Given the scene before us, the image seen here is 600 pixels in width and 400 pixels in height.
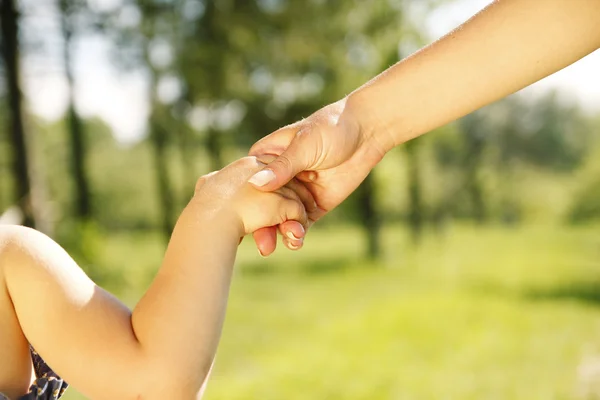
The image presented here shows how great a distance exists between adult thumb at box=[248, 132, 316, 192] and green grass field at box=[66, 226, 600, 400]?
444 cm

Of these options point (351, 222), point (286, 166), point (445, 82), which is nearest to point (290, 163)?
point (286, 166)

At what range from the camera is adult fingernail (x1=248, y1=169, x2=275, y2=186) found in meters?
1.34

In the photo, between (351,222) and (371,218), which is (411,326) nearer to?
(371,218)

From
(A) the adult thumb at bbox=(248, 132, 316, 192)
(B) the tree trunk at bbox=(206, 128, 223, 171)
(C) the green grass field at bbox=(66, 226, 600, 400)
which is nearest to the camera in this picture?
(A) the adult thumb at bbox=(248, 132, 316, 192)

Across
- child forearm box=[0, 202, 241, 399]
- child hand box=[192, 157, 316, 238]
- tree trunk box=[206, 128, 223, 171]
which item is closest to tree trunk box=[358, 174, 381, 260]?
tree trunk box=[206, 128, 223, 171]

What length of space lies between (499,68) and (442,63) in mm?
129

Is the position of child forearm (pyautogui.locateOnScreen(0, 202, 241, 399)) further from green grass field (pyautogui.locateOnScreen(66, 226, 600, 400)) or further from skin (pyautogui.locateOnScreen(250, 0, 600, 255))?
green grass field (pyautogui.locateOnScreen(66, 226, 600, 400))

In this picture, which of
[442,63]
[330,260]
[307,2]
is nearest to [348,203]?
[330,260]

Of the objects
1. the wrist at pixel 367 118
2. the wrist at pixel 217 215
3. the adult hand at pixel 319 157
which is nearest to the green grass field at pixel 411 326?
the adult hand at pixel 319 157

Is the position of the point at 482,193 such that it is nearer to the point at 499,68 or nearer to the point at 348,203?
the point at 348,203

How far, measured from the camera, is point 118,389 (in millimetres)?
1132

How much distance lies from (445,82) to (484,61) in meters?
0.10

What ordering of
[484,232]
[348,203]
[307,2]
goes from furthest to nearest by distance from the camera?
[484,232], [348,203], [307,2]

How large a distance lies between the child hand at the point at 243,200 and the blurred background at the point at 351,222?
4.40 m
